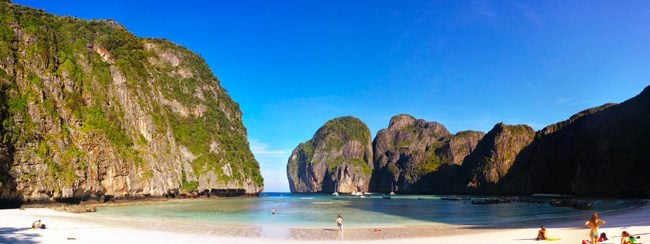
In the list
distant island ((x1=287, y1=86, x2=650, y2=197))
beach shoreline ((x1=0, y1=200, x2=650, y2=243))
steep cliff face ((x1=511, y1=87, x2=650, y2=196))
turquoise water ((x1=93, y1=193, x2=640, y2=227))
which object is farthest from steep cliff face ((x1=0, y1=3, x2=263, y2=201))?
steep cliff face ((x1=511, y1=87, x2=650, y2=196))

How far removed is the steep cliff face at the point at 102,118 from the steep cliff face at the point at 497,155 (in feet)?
261

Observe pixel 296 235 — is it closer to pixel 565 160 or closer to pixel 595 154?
pixel 595 154

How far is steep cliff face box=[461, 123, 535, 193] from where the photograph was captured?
146 meters

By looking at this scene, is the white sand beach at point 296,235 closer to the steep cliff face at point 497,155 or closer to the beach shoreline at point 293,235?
the beach shoreline at point 293,235

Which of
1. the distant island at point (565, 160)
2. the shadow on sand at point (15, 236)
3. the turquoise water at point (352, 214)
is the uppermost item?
the distant island at point (565, 160)

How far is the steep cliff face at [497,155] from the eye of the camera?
14588cm

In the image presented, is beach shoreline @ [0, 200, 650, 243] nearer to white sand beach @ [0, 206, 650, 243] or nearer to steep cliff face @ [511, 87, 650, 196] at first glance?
white sand beach @ [0, 206, 650, 243]

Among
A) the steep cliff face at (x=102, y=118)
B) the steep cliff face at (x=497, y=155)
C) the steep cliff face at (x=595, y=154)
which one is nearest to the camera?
the steep cliff face at (x=102, y=118)

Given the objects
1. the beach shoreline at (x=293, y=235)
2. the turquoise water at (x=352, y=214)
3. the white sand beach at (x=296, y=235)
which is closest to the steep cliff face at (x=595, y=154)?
the turquoise water at (x=352, y=214)

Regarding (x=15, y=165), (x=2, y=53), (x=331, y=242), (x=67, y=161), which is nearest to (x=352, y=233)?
(x=331, y=242)

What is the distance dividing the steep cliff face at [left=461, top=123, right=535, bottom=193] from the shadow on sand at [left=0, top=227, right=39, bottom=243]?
466 ft

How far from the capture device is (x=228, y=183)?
4033 inches

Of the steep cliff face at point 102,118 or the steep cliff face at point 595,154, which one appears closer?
the steep cliff face at point 102,118

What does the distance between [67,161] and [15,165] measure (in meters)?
8.68
